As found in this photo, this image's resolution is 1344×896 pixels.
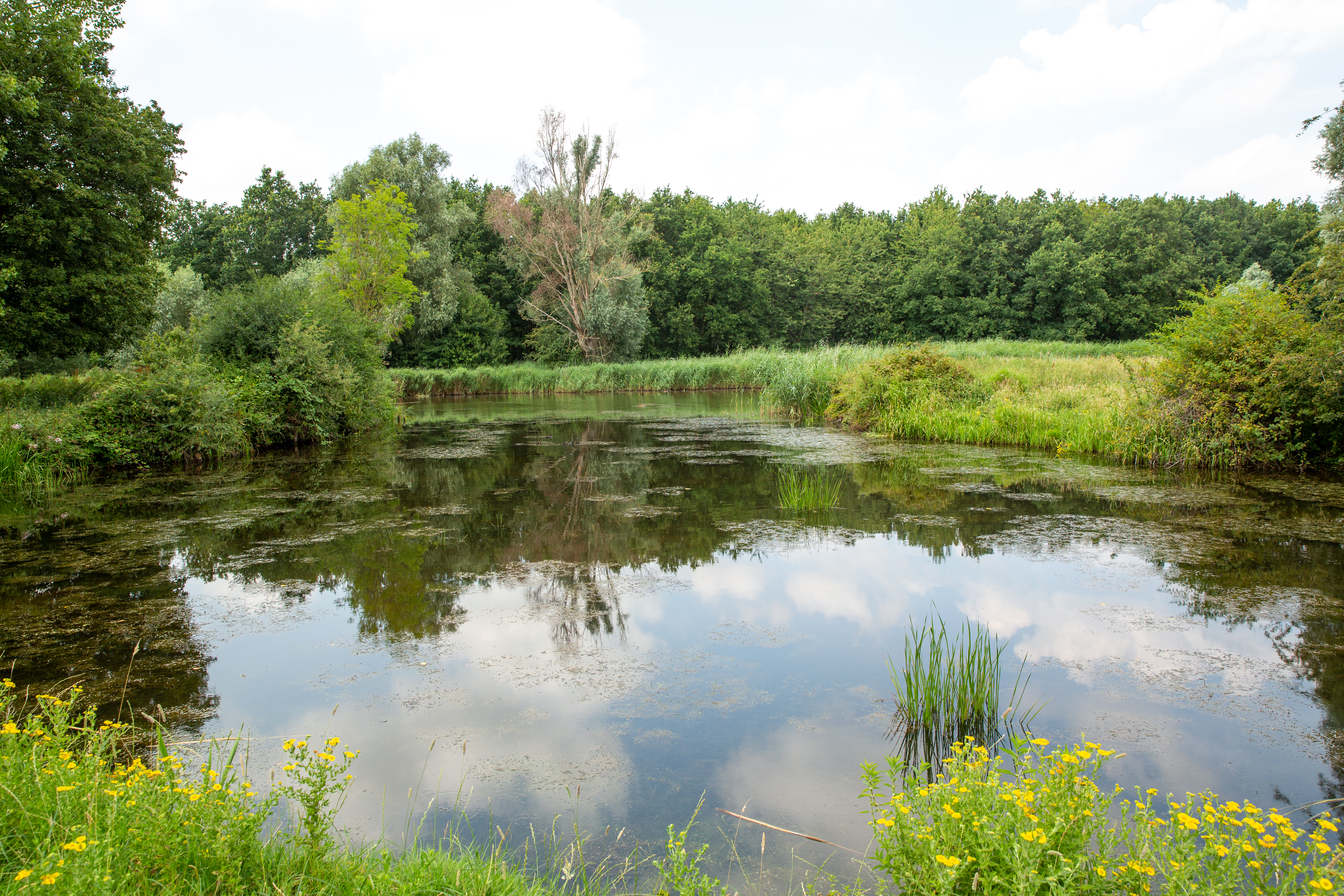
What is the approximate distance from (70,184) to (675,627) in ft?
65.3

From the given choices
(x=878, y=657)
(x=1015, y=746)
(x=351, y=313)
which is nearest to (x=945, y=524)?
(x=878, y=657)

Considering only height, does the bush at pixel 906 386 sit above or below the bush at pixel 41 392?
above

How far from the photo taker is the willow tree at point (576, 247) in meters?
33.5

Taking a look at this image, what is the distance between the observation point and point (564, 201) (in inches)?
1350

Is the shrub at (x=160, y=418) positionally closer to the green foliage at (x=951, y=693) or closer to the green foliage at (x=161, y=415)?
the green foliage at (x=161, y=415)

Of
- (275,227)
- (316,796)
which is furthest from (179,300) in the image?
(316,796)

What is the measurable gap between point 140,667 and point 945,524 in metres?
6.20

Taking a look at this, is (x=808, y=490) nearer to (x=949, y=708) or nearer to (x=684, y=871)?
(x=949, y=708)

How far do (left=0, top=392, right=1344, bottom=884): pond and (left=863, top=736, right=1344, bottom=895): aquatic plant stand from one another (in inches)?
18.4

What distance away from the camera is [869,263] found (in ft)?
158

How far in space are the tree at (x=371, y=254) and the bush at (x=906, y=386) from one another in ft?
52.7

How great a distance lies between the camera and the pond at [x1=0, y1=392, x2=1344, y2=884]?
9.71 ft

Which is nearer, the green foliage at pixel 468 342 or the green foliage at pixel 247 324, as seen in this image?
the green foliage at pixel 247 324

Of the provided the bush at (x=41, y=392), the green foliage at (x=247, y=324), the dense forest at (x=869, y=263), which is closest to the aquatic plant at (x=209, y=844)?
the green foliage at (x=247, y=324)
